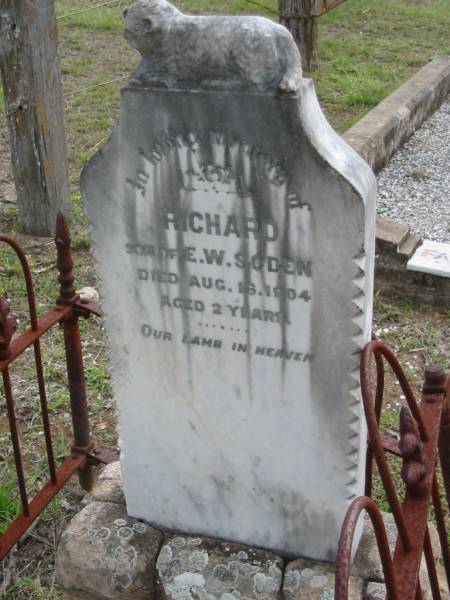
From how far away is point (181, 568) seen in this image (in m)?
2.35

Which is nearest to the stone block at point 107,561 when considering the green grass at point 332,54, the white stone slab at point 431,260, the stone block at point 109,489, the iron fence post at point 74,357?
the stone block at point 109,489

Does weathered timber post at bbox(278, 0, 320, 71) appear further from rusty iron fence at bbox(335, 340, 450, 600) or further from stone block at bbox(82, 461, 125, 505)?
rusty iron fence at bbox(335, 340, 450, 600)

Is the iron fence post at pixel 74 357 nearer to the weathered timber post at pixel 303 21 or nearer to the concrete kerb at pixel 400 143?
the concrete kerb at pixel 400 143

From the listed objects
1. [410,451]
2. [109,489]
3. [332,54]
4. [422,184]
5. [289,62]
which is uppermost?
[289,62]

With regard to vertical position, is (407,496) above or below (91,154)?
above

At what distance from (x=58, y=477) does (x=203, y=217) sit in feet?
4.04

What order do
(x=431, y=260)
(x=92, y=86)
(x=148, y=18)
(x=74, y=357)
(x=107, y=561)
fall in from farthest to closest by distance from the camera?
(x=92, y=86) → (x=431, y=260) → (x=74, y=357) → (x=107, y=561) → (x=148, y=18)

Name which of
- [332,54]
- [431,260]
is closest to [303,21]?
[332,54]

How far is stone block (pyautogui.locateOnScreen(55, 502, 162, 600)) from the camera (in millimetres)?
2387

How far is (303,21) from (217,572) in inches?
233

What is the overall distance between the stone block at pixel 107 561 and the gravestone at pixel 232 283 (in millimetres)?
96

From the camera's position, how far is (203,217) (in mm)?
2053

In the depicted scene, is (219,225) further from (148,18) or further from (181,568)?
(181,568)

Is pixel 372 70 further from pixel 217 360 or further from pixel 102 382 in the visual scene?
pixel 217 360
